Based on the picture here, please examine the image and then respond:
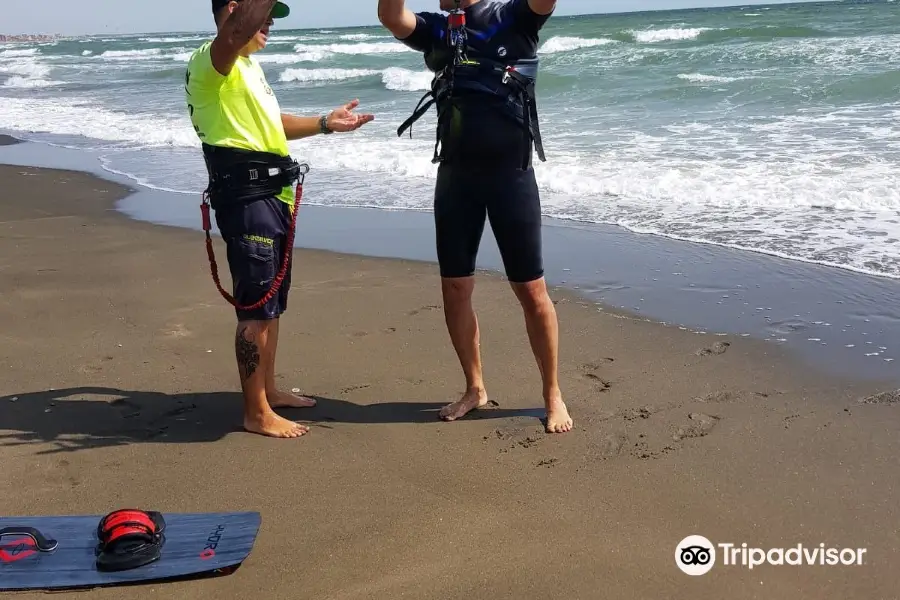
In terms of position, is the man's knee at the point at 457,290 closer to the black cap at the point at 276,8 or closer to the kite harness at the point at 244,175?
the kite harness at the point at 244,175

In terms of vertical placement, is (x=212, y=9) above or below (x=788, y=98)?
above

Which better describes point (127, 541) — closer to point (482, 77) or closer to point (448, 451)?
point (448, 451)

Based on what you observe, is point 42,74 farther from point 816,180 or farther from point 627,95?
point 816,180

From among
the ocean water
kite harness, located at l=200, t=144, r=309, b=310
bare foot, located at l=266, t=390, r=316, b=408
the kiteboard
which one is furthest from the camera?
the ocean water

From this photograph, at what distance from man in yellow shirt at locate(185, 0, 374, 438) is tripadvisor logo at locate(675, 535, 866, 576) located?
5.71ft

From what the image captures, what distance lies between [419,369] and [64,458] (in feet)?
5.72

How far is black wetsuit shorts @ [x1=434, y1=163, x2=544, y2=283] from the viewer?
11.7 ft

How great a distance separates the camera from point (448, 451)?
3.53 m

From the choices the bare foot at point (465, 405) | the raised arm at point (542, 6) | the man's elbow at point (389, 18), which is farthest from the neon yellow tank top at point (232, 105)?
the bare foot at point (465, 405)

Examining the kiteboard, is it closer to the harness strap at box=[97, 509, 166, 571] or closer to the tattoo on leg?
the harness strap at box=[97, 509, 166, 571]

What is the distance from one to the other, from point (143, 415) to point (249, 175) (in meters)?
1.26

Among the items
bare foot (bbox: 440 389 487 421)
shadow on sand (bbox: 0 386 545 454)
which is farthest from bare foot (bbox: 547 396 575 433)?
bare foot (bbox: 440 389 487 421)

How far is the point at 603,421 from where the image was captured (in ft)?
12.3

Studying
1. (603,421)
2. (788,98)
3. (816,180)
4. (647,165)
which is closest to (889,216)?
(816,180)
